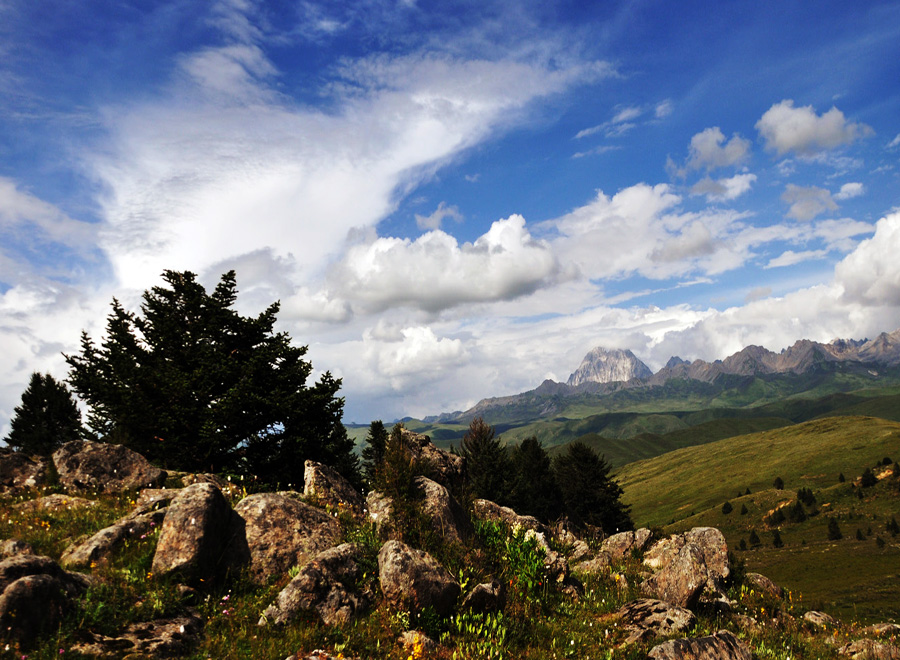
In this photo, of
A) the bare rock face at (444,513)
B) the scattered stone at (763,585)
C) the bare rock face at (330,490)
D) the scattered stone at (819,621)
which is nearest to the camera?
the bare rock face at (444,513)

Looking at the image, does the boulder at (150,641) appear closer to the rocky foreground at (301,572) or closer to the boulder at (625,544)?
the rocky foreground at (301,572)

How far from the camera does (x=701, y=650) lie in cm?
826

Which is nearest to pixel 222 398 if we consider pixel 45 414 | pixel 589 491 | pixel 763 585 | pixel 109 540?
pixel 109 540

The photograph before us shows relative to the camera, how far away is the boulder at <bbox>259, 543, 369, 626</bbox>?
27.3ft

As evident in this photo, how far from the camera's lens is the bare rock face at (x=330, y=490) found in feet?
47.0

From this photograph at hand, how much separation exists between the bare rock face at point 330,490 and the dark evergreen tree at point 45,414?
2577 inches

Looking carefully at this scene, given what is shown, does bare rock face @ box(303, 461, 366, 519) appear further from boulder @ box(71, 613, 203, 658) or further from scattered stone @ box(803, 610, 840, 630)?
scattered stone @ box(803, 610, 840, 630)

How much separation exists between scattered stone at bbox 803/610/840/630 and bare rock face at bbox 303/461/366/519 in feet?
48.4

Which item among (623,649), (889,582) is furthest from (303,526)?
(889,582)

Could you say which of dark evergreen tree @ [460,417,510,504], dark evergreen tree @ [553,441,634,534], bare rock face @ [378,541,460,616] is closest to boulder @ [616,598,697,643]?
bare rock face @ [378,541,460,616]

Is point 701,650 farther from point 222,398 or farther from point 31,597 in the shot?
point 222,398

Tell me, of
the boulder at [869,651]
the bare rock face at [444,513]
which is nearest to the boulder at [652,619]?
the boulder at [869,651]

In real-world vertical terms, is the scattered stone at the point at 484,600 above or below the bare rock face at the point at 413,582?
below

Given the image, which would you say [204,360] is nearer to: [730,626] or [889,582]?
[730,626]
